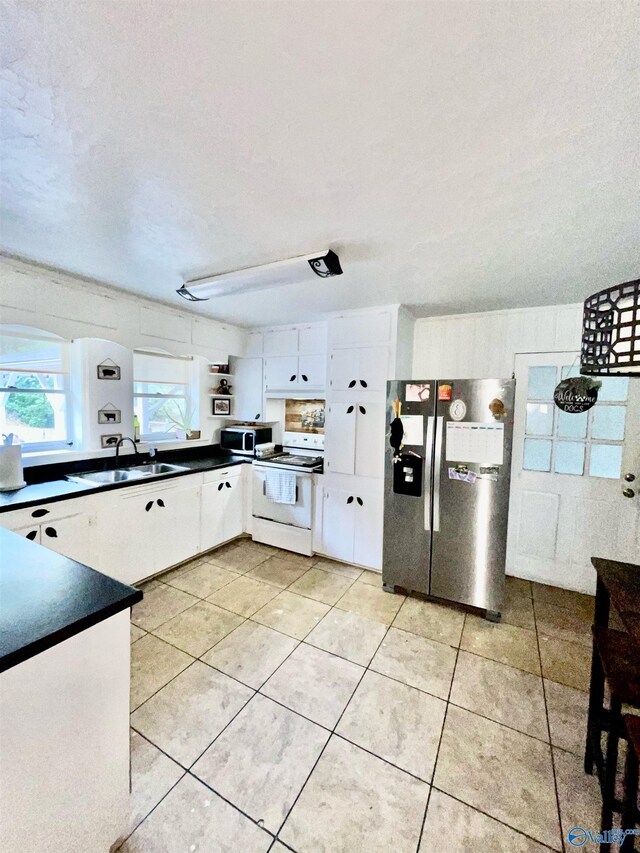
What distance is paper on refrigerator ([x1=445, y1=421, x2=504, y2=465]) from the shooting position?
2.35 m

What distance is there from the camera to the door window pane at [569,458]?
9.09 ft

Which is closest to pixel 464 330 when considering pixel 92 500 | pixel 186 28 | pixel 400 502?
pixel 400 502

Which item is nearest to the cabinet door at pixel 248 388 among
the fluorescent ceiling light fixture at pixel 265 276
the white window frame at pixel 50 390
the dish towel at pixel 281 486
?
the dish towel at pixel 281 486

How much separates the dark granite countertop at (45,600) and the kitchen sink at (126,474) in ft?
4.56

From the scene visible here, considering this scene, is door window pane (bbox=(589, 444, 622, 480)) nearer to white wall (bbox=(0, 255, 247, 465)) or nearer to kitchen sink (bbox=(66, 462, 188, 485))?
kitchen sink (bbox=(66, 462, 188, 485))

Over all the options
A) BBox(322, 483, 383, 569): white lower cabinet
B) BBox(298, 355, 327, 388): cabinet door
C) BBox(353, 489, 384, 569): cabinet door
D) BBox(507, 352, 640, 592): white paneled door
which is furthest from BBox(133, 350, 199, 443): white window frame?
BBox(507, 352, 640, 592): white paneled door

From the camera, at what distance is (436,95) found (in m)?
0.92

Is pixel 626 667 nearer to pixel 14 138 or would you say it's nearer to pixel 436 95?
pixel 436 95

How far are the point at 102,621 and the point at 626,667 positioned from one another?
169 centimetres

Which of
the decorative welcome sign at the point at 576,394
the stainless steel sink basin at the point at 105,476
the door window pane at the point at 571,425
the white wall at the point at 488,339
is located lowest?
the stainless steel sink basin at the point at 105,476

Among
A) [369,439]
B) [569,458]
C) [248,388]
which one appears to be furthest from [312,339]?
[569,458]

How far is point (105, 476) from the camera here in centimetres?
282

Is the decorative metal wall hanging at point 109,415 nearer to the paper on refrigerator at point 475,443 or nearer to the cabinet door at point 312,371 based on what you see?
the cabinet door at point 312,371

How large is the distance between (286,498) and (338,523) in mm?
557
